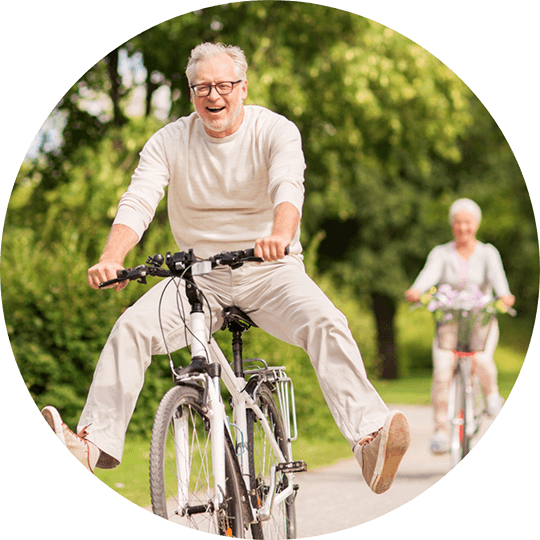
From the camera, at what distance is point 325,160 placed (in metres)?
5.72

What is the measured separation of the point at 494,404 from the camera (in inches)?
162

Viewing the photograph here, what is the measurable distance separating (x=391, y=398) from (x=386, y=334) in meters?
2.24

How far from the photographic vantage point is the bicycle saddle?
287cm

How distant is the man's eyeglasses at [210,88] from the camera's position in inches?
112

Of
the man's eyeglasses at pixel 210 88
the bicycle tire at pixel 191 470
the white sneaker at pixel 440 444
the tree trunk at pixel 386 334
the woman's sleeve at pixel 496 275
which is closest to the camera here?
the bicycle tire at pixel 191 470

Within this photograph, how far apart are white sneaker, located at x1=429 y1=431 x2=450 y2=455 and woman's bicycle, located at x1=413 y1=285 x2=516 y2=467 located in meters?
0.05

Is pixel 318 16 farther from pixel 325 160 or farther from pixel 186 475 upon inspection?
pixel 186 475

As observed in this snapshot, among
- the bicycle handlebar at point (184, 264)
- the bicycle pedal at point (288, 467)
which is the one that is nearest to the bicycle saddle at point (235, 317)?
the bicycle handlebar at point (184, 264)

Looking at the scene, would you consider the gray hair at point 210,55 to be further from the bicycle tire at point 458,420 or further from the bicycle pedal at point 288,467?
the bicycle tire at point 458,420

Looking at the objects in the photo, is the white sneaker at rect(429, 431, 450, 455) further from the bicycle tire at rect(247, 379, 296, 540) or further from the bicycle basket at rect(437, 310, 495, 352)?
the bicycle tire at rect(247, 379, 296, 540)

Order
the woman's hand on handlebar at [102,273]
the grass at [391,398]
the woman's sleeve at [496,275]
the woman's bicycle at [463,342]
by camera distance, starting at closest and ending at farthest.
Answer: the woman's hand on handlebar at [102,273] < the grass at [391,398] < the woman's sleeve at [496,275] < the woman's bicycle at [463,342]

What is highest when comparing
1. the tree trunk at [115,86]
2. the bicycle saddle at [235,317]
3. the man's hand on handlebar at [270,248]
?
the tree trunk at [115,86]

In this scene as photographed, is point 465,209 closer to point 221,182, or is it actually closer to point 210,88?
point 221,182

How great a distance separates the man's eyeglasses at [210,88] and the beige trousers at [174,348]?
2.38 feet
